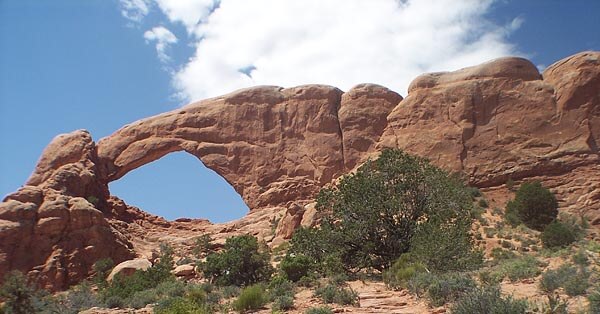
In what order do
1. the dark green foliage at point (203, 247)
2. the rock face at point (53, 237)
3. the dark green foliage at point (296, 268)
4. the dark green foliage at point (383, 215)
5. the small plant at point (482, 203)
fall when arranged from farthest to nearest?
the dark green foliage at point (203, 247)
the small plant at point (482, 203)
the rock face at point (53, 237)
the dark green foliage at point (383, 215)
the dark green foliage at point (296, 268)

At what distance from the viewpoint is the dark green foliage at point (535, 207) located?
88.3ft

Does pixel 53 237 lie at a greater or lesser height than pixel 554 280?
greater

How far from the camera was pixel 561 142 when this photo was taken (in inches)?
1293

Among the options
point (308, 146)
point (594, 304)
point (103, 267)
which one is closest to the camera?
point (594, 304)

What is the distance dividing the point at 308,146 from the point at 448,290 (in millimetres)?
29864

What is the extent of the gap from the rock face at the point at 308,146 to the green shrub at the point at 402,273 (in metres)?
13.6

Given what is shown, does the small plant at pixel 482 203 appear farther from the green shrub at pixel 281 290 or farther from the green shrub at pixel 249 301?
the green shrub at pixel 249 301

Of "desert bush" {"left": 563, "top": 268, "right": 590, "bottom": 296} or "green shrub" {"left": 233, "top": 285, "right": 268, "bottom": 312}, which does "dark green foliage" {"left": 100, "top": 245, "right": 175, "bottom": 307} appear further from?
"desert bush" {"left": 563, "top": 268, "right": 590, "bottom": 296}

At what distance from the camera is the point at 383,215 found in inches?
742

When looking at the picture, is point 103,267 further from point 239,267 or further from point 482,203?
point 482,203

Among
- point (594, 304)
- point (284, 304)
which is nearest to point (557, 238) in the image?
point (284, 304)

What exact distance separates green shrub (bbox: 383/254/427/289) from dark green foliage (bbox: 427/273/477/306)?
6.31 feet

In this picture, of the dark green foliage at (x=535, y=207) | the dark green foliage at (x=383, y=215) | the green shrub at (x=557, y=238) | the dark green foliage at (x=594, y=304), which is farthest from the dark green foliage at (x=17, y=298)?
the dark green foliage at (x=535, y=207)

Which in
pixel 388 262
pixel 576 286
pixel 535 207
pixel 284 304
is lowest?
pixel 576 286
